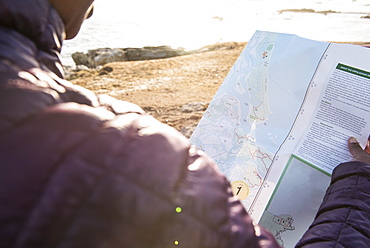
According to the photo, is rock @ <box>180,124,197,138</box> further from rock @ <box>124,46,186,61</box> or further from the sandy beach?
rock @ <box>124,46,186,61</box>

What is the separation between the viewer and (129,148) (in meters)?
0.39

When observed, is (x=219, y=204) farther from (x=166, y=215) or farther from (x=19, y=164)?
(x=19, y=164)

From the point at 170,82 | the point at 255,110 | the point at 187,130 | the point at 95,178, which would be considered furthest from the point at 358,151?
the point at 170,82

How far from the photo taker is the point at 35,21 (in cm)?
51

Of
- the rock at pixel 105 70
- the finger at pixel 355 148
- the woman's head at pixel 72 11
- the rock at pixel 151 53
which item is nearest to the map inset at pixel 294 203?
the finger at pixel 355 148

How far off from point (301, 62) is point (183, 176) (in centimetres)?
82

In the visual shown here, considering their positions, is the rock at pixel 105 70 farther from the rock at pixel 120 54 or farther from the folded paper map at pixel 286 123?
the folded paper map at pixel 286 123

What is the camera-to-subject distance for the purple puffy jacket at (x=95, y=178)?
345mm

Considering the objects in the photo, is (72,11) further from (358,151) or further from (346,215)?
(358,151)

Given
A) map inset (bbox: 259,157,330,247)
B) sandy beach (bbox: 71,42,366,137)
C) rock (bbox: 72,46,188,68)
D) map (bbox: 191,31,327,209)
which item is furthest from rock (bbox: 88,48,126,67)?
map inset (bbox: 259,157,330,247)

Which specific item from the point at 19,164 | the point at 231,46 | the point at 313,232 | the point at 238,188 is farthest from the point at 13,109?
the point at 231,46

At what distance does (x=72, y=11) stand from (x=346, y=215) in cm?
69

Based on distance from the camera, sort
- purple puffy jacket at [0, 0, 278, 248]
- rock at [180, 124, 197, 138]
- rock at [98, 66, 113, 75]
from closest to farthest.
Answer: purple puffy jacket at [0, 0, 278, 248] < rock at [180, 124, 197, 138] < rock at [98, 66, 113, 75]

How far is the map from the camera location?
3.42 feet
